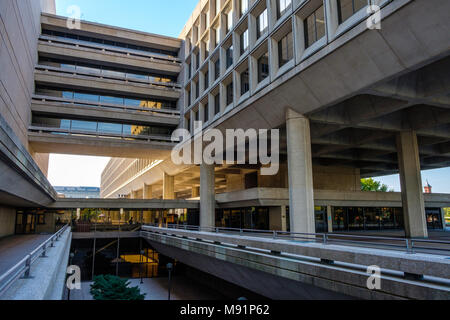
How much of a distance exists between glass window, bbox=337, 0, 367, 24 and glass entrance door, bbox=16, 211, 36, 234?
35.2m

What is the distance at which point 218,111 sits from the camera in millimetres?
32812

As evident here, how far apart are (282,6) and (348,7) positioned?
244 inches

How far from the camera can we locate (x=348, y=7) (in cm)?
1745

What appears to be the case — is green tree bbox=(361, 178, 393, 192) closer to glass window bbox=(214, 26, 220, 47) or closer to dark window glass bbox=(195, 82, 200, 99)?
dark window glass bbox=(195, 82, 200, 99)

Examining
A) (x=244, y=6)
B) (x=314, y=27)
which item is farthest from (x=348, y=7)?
(x=244, y=6)

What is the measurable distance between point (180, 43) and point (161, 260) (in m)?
29.2

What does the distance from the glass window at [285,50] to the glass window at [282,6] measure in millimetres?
1610

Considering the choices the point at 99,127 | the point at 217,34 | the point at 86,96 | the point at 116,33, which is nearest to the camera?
the point at 217,34

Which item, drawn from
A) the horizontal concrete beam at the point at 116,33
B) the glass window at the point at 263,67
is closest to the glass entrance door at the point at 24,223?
the horizontal concrete beam at the point at 116,33

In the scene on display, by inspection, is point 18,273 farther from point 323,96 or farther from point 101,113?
point 101,113

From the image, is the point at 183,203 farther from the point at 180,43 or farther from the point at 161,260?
the point at 180,43

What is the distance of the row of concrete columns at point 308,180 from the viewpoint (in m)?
21.2

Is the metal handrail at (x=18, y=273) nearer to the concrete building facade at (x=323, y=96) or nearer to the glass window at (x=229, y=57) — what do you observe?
the concrete building facade at (x=323, y=96)
